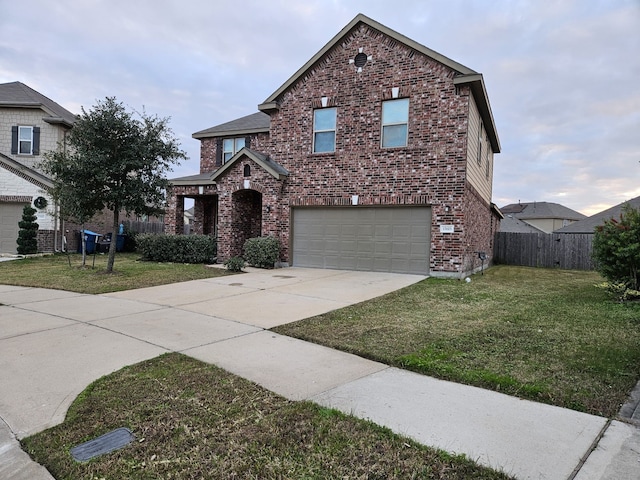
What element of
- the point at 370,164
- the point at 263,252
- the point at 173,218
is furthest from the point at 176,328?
the point at 173,218

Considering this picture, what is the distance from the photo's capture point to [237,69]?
19203mm

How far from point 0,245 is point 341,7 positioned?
1676cm

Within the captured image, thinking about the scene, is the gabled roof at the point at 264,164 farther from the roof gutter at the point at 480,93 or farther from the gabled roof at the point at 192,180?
the roof gutter at the point at 480,93

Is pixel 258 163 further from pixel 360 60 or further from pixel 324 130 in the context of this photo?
pixel 360 60

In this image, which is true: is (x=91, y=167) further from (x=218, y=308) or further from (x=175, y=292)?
(x=218, y=308)

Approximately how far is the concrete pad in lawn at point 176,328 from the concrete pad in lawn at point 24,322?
23.4 inches

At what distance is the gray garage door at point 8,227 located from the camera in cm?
1755

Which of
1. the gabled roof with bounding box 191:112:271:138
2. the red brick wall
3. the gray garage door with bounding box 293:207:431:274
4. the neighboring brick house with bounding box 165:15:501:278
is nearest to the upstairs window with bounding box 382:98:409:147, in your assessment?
the neighboring brick house with bounding box 165:15:501:278

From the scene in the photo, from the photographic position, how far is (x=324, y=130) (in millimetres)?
14016

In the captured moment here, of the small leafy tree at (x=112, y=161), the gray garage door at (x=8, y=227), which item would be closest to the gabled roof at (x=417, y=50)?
the small leafy tree at (x=112, y=161)

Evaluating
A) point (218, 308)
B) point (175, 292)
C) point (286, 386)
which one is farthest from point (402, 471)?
point (175, 292)

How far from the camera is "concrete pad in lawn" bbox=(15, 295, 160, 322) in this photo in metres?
6.83

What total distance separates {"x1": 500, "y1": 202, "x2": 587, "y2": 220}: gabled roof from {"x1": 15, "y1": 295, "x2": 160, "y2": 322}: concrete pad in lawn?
173 ft

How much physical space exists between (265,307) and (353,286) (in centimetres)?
323
